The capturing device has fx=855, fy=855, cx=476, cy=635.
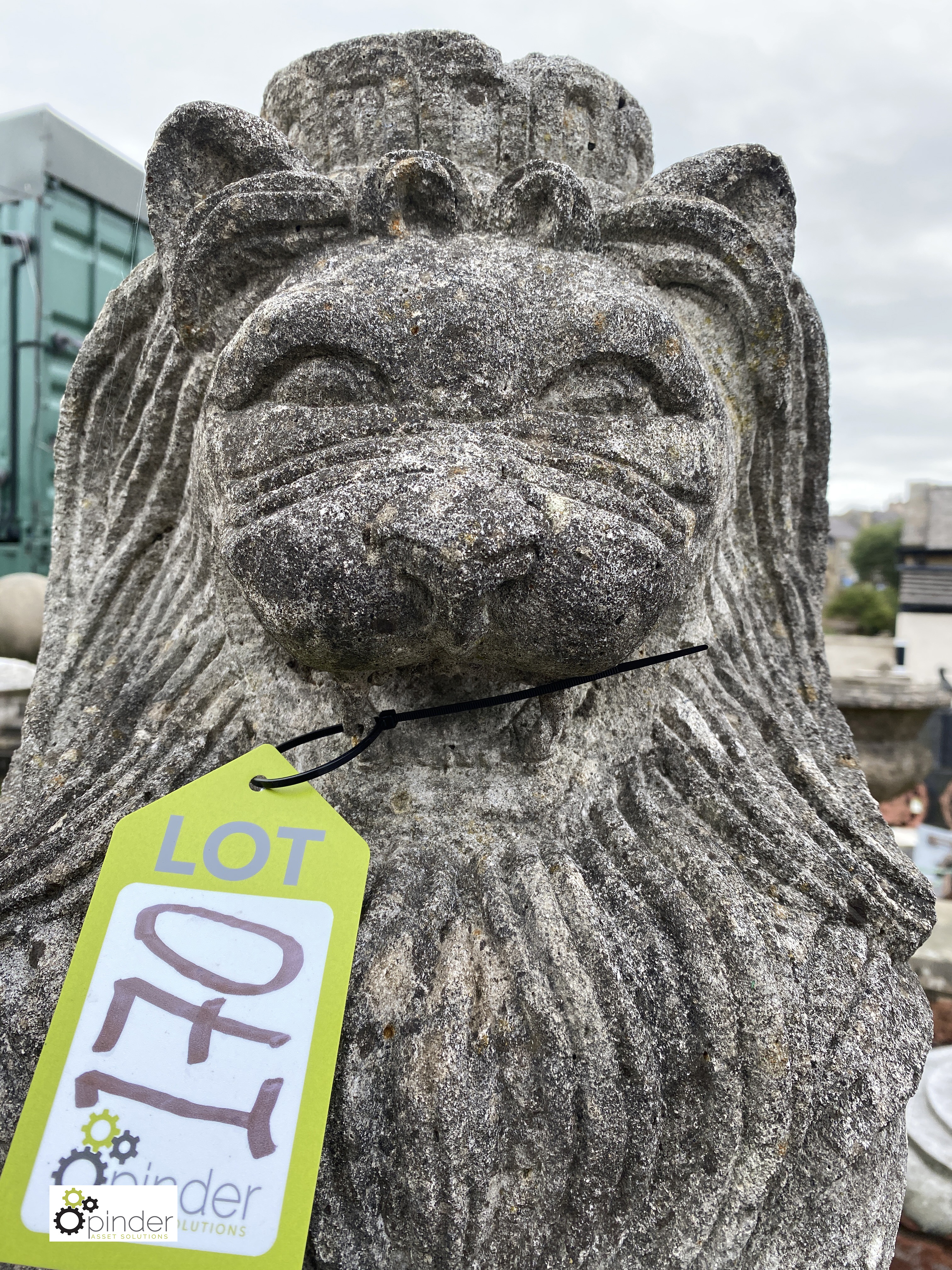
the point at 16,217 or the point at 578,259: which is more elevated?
the point at 16,217

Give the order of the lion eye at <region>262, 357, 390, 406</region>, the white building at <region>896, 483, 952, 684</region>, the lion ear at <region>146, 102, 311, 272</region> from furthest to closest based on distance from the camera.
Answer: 1. the white building at <region>896, 483, 952, 684</region>
2. the lion ear at <region>146, 102, 311, 272</region>
3. the lion eye at <region>262, 357, 390, 406</region>

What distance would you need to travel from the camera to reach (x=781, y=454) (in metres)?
1.38

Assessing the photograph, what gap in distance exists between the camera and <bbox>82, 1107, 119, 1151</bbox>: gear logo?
0.74 m

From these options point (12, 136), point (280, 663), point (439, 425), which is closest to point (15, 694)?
point (280, 663)

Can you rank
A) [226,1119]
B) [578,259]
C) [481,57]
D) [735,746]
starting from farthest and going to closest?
1. [481,57]
2. [735,746]
3. [578,259]
4. [226,1119]

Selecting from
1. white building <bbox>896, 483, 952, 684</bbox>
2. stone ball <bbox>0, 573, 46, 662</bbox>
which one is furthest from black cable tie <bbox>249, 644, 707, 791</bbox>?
white building <bbox>896, 483, 952, 684</bbox>

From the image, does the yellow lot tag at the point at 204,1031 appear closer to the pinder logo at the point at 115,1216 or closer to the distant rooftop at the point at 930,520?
the pinder logo at the point at 115,1216

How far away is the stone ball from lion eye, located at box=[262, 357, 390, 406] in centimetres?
324

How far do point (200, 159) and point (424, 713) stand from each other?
79 cm

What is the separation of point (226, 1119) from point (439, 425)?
715 millimetres

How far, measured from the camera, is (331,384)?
100 centimetres

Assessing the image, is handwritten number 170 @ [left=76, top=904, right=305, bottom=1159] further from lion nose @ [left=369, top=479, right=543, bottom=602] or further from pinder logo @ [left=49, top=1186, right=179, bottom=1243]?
lion nose @ [left=369, top=479, right=543, bottom=602]

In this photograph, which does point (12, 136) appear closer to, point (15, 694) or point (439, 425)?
point (15, 694)

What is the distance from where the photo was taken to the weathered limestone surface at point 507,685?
0.89m
